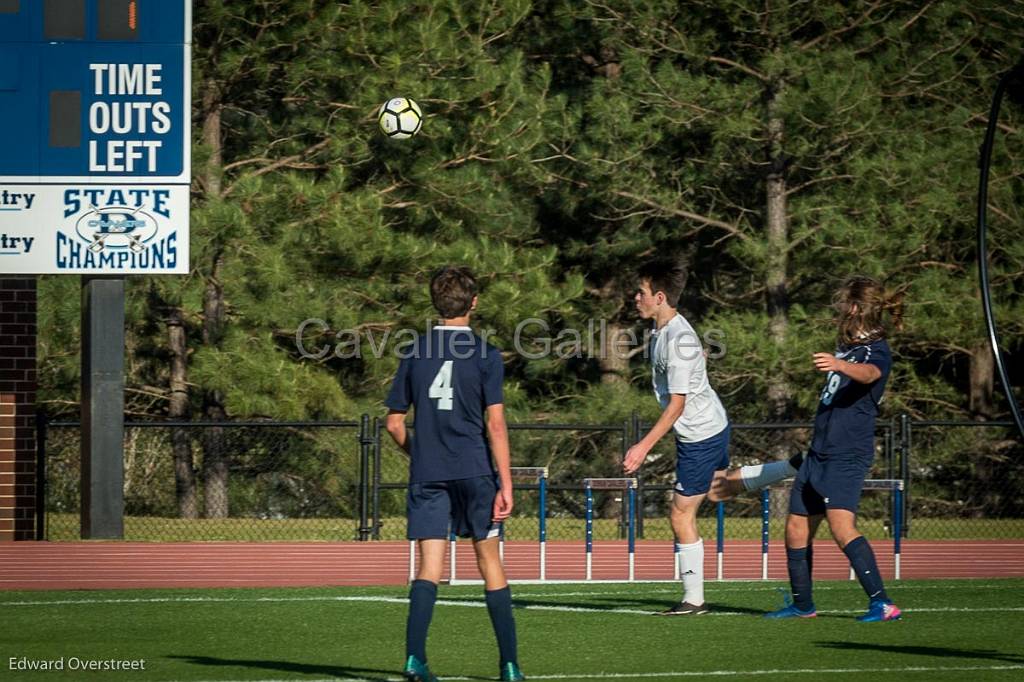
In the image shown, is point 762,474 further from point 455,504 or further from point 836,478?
point 455,504

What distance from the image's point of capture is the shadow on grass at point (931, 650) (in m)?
8.76

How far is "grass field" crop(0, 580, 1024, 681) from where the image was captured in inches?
327

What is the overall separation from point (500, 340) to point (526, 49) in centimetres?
548

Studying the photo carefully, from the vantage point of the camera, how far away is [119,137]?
1731 cm

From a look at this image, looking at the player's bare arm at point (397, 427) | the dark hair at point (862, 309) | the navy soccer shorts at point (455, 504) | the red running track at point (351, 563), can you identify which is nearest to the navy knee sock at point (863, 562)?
the dark hair at point (862, 309)

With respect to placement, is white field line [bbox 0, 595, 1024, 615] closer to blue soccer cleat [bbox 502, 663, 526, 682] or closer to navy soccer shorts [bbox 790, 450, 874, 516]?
navy soccer shorts [bbox 790, 450, 874, 516]

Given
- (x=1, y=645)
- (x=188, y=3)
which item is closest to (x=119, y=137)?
(x=188, y=3)

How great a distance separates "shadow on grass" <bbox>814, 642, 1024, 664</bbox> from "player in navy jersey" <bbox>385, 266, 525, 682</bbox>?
238cm

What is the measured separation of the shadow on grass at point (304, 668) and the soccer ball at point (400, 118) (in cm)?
1249

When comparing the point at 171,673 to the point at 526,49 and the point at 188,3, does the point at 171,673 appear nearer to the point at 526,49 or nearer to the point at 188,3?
the point at 188,3

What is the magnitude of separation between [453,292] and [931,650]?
353cm

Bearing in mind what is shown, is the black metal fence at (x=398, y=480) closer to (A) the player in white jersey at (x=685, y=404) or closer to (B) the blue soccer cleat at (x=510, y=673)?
(A) the player in white jersey at (x=685, y=404)

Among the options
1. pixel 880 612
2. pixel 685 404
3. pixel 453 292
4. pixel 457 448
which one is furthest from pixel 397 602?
pixel 453 292

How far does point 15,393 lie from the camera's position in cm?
1845
